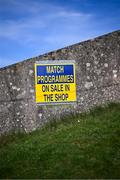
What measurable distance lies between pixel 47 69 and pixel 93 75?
4.91 ft

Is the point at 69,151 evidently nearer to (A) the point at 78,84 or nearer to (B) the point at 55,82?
(A) the point at 78,84

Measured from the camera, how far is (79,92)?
527 inches

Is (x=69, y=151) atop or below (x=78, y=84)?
below

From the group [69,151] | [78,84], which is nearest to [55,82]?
[78,84]

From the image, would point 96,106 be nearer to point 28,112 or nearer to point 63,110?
point 63,110

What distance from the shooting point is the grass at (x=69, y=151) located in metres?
8.46

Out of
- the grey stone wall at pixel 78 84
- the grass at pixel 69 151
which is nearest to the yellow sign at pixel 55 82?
the grey stone wall at pixel 78 84

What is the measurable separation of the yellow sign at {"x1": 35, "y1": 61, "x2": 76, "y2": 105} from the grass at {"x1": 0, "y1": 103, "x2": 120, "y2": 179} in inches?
44.0

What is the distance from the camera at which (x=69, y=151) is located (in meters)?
9.55

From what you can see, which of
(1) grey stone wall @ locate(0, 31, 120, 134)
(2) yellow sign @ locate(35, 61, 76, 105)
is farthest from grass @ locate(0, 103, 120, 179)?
(2) yellow sign @ locate(35, 61, 76, 105)

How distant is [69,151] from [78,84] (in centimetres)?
417

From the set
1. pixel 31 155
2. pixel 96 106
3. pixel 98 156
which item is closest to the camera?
pixel 98 156

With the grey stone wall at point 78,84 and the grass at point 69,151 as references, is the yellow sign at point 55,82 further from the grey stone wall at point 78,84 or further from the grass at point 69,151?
the grass at point 69,151

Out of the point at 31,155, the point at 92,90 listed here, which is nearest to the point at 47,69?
the point at 92,90
